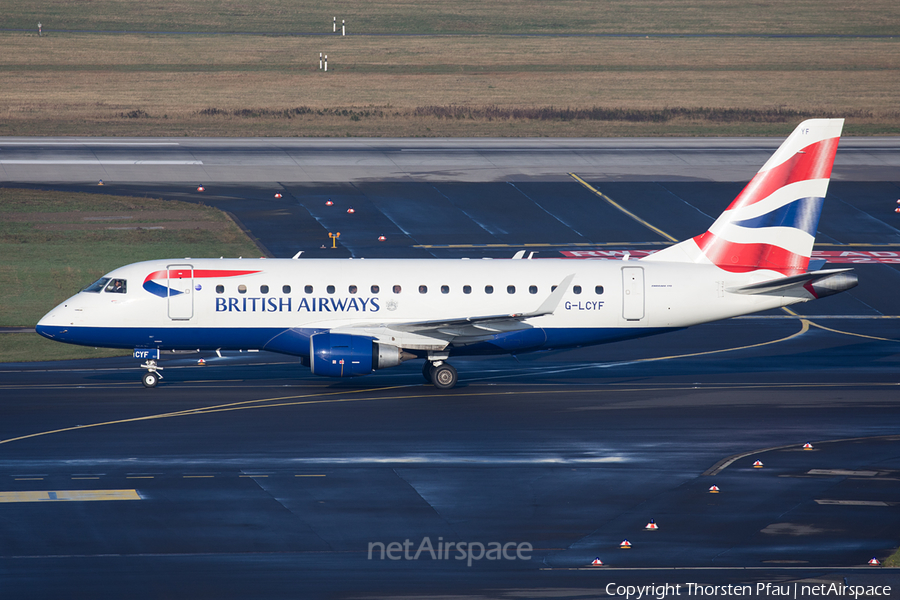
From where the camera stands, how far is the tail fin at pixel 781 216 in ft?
125

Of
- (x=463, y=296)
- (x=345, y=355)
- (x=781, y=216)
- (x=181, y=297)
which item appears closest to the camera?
(x=345, y=355)

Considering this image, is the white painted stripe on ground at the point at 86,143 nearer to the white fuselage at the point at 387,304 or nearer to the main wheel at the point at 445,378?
the white fuselage at the point at 387,304

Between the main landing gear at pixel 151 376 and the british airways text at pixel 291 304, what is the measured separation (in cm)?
334

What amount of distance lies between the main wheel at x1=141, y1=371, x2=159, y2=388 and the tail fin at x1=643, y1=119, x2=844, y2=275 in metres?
19.6

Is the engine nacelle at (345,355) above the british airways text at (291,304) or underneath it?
underneath

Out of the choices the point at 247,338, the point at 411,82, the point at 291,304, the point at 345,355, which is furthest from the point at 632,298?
the point at 411,82

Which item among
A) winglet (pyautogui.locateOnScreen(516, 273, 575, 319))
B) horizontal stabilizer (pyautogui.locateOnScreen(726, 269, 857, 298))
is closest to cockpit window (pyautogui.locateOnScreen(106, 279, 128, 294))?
winglet (pyautogui.locateOnScreen(516, 273, 575, 319))

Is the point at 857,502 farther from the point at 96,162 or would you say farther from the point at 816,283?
the point at 96,162

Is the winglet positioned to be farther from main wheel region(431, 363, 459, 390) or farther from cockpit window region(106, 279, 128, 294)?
cockpit window region(106, 279, 128, 294)

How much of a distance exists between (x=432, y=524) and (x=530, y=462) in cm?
533

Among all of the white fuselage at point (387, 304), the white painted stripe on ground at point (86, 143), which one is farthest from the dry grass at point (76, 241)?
the white painted stripe on ground at point (86, 143)

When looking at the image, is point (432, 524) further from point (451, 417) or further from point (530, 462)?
point (451, 417)

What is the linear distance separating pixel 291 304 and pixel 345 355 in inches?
117

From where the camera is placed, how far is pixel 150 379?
123ft
